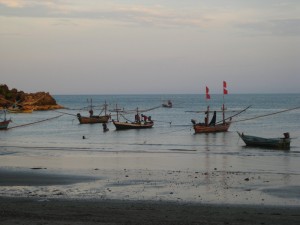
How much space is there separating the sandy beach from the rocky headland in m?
75.5

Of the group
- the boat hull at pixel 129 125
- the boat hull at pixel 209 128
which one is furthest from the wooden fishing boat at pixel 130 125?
the boat hull at pixel 209 128

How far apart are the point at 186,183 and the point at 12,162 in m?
10.5

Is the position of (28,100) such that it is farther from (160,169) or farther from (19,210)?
(19,210)

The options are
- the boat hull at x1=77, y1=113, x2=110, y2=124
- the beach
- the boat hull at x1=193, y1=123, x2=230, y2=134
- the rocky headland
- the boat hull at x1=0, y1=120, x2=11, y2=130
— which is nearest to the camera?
the beach

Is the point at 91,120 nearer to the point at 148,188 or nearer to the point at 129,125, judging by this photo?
the point at 129,125

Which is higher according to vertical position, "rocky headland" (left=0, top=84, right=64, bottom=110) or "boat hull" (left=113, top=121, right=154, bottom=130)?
"rocky headland" (left=0, top=84, right=64, bottom=110)

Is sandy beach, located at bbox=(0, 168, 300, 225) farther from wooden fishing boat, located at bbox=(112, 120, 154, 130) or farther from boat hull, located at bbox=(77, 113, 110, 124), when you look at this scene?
boat hull, located at bbox=(77, 113, 110, 124)

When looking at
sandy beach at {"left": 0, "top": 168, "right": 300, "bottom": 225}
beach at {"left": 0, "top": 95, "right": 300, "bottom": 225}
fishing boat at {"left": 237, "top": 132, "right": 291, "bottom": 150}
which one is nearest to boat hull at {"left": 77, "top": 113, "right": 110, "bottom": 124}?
fishing boat at {"left": 237, "top": 132, "right": 291, "bottom": 150}

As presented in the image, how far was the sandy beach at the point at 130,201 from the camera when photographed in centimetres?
1153

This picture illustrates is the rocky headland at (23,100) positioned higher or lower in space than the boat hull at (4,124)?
higher

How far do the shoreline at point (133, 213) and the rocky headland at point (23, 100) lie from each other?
80.2m

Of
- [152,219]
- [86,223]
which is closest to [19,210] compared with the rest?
[86,223]

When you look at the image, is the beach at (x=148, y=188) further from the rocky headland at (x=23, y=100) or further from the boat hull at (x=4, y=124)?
the rocky headland at (x=23, y=100)

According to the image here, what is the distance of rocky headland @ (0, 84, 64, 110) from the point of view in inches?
3927
